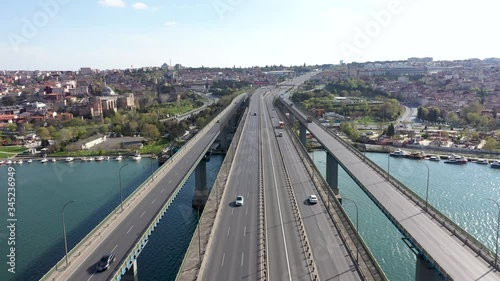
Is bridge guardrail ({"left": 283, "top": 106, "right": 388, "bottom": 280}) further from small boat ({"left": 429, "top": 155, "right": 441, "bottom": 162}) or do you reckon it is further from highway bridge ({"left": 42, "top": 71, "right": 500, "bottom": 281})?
small boat ({"left": 429, "top": 155, "right": 441, "bottom": 162})

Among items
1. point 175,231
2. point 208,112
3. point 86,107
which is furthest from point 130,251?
point 86,107

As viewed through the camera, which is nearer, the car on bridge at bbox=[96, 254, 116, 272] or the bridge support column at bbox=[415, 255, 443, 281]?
the car on bridge at bbox=[96, 254, 116, 272]

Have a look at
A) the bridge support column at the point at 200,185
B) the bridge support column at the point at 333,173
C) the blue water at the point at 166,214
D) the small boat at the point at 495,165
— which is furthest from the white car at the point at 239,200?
the small boat at the point at 495,165

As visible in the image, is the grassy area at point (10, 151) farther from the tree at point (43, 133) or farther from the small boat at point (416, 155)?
the small boat at point (416, 155)

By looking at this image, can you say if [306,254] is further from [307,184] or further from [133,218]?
[307,184]

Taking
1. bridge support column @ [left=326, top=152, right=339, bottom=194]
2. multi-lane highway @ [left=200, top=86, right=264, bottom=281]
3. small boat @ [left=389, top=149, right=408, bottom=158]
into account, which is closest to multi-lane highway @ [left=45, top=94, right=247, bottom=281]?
multi-lane highway @ [left=200, top=86, right=264, bottom=281]

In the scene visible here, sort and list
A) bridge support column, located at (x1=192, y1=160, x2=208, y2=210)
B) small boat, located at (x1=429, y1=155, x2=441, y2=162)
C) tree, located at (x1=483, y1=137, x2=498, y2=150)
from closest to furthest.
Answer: bridge support column, located at (x1=192, y1=160, x2=208, y2=210) < small boat, located at (x1=429, y1=155, x2=441, y2=162) < tree, located at (x1=483, y1=137, x2=498, y2=150)

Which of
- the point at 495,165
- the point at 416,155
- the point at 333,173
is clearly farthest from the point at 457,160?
the point at 333,173

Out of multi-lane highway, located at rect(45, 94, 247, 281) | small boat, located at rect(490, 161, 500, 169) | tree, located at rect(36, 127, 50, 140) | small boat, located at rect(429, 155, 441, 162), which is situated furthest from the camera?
tree, located at rect(36, 127, 50, 140)
